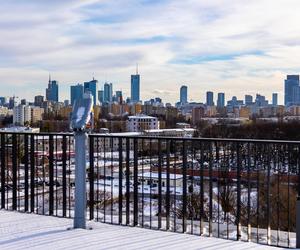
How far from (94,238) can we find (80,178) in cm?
59

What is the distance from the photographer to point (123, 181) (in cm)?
500

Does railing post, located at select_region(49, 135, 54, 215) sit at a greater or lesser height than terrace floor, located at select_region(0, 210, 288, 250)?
greater

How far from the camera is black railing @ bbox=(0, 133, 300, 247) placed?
4.32 m

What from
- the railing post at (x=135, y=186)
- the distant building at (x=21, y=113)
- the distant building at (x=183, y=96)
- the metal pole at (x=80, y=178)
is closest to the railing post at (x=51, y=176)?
the metal pole at (x=80, y=178)

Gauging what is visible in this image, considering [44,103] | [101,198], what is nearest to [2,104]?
[44,103]

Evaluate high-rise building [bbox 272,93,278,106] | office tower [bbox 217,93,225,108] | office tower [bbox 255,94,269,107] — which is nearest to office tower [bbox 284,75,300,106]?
high-rise building [bbox 272,93,278,106]

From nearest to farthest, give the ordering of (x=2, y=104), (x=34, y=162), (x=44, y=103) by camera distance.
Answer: (x=34, y=162), (x=44, y=103), (x=2, y=104)

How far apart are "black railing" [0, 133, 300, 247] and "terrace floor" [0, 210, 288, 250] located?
0.80 ft

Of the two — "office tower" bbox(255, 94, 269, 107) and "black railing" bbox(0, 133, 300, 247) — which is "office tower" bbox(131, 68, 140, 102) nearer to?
"office tower" bbox(255, 94, 269, 107)

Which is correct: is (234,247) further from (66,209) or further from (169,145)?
(66,209)

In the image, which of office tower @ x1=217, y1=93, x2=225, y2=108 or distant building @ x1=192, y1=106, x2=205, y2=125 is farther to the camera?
office tower @ x1=217, y1=93, x2=225, y2=108

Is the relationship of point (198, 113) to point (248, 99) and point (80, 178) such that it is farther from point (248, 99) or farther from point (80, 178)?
point (80, 178)

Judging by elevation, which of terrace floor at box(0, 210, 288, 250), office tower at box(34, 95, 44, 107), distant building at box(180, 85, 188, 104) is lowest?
terrace floor at box(0, 210, 288, 250)

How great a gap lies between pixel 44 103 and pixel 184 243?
99651 mm
